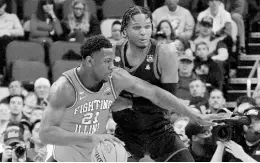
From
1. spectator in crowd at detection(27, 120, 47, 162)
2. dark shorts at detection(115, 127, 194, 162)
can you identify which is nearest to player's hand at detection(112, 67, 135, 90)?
dark shorts at detection(115, 127, 194, 162)

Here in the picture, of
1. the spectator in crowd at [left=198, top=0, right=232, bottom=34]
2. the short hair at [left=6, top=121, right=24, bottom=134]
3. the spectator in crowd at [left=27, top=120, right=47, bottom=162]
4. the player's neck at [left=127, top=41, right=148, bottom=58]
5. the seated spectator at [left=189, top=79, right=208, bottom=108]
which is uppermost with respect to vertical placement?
the player's neck at [left=127, top=41, right=148, bottom=58]

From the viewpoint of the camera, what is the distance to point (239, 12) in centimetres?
1286

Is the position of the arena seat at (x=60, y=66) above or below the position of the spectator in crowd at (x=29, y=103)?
above

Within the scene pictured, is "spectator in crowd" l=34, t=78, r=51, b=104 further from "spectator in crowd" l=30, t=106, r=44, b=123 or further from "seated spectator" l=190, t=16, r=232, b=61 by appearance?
"seated spectator" l=190, t=16, r=232, b=61

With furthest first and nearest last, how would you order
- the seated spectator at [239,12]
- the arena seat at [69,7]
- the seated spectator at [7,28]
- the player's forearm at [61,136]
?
the arena seat at [69,7], the seated spectator at [239,12], the seated spectator at [7,28], the player's forearm at [61,136]

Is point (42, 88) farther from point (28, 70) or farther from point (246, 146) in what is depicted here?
point (246, 146)

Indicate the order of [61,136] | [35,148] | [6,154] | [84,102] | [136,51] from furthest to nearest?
[35,148] < [6,154] < [136,51] < [84,102] < [61,136]

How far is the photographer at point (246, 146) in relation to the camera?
7982mm

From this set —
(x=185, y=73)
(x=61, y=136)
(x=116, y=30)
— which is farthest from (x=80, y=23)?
(x=61, y=136)

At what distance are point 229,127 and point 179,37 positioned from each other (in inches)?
175

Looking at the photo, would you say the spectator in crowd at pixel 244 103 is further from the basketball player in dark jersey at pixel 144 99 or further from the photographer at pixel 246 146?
the basketball player in dark jersey at pixel 144 99

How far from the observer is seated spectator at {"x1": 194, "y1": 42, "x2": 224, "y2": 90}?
1158 centimetres

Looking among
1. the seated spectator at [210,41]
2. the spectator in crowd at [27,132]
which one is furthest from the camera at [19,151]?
the seated spectator at [210,41]

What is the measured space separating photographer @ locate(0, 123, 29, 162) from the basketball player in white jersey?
6.85ft
